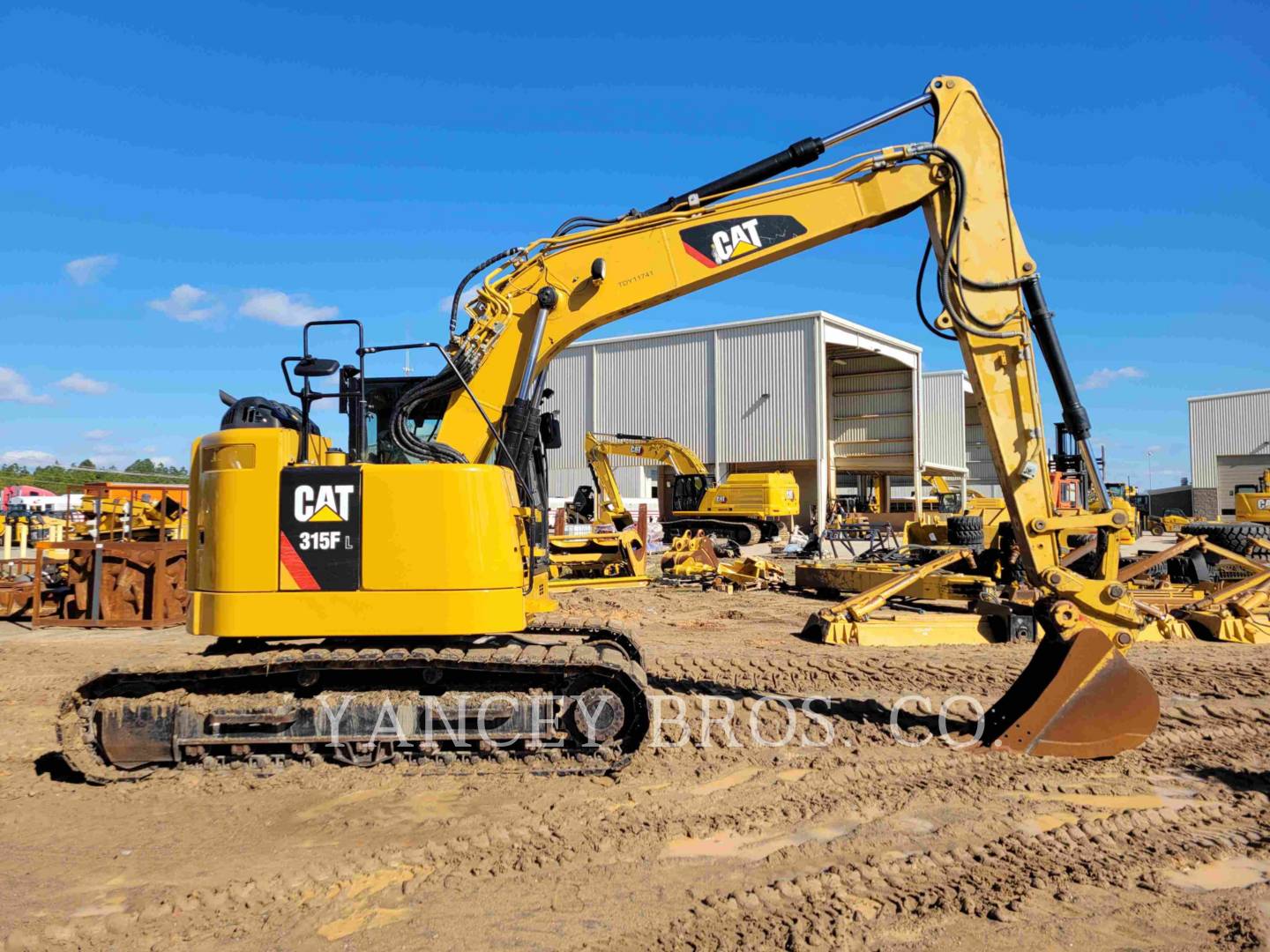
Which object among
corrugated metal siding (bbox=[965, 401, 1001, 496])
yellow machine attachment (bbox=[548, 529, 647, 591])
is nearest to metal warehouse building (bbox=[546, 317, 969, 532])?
corrugated metal siding (bbox=[965, 401, 1001, 496])

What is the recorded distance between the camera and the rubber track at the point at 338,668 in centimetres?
552

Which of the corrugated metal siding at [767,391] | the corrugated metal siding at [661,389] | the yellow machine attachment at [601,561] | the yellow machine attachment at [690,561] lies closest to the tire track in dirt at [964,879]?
the yellow machine attachment at [601,561]

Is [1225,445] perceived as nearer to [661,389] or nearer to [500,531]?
[661,389]

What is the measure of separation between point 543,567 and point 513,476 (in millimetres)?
765

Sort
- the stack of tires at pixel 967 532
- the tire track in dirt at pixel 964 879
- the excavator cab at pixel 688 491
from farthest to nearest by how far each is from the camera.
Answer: the excavator cab at pixel 688 491, the stack of tires at pixel 967 532, the tire track in dirt at pixel 964 879

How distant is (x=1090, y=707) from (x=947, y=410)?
50.8 meters

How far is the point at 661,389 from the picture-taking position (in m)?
42.8

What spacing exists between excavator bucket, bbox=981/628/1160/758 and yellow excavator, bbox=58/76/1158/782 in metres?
0.01

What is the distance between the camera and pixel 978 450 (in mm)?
67188

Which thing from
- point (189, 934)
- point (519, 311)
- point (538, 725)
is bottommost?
point (189, 934)

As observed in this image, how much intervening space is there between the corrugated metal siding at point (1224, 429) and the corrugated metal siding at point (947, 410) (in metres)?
14.5

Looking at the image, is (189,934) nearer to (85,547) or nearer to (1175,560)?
(85,547)

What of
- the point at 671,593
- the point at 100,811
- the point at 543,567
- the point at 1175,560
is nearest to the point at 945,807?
the point at 543,567

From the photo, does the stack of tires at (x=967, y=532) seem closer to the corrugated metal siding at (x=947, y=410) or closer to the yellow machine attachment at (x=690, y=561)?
the yellow machine attachment at (x=690, y=561)
